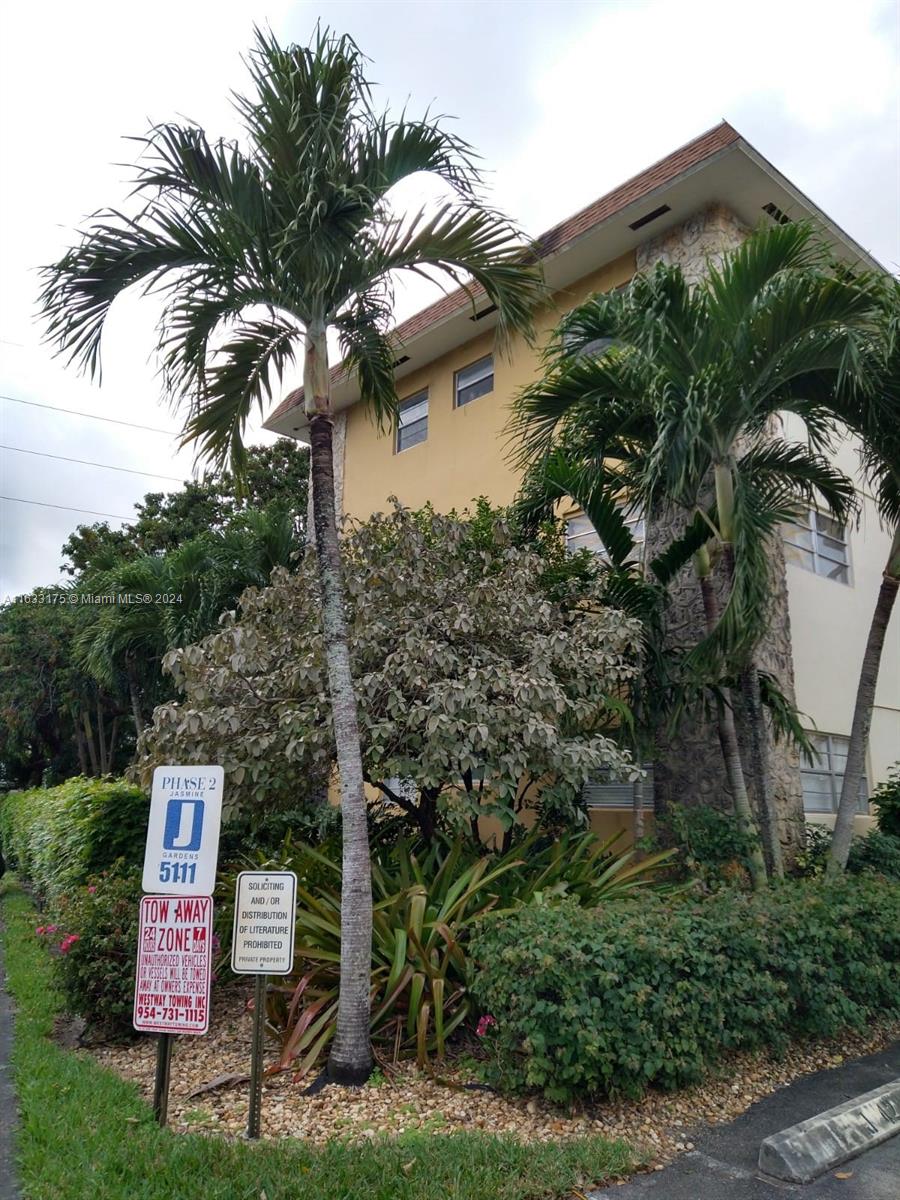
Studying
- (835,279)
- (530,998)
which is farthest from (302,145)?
(530,998)

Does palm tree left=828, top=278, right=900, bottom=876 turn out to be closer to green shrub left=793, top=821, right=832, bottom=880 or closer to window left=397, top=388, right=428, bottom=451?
green shrub left=793, top=821, right=832, bottom=880

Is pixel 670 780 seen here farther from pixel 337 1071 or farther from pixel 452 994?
pixel 337 1071

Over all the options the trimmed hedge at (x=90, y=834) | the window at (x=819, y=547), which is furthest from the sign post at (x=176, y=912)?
the window at (x=819, y=547)

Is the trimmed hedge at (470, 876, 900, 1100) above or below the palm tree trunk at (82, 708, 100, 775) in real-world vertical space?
below

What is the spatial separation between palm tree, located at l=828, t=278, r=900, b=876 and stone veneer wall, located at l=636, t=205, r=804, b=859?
127cm

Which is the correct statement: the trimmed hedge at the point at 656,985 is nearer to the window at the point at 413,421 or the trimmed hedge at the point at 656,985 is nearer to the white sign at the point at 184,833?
the white sign at the point at 184,833

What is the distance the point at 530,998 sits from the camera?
17.4ft

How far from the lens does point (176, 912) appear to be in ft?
16.8

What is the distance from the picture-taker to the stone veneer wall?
10.8 meters

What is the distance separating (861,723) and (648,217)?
7411mm

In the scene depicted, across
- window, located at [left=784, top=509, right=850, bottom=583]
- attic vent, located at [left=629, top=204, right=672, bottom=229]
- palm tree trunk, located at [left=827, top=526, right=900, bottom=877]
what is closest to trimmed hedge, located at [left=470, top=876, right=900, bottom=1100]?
palm tree trunk, located at [left=827, top=526, right=900, bottom=877]

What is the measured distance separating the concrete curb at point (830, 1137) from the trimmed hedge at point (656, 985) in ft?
2.34

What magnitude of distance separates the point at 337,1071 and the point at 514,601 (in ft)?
13.9

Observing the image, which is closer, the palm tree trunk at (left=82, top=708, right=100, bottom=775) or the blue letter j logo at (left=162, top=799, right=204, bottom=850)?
the blue letter j logo at (left=162, top=799, right=204, bottom=850)
